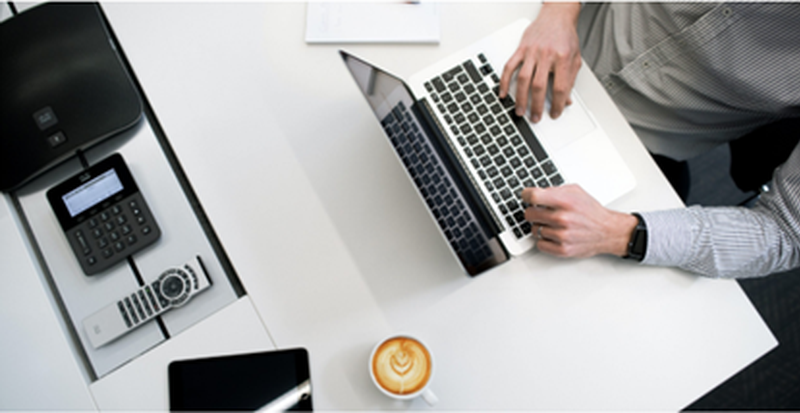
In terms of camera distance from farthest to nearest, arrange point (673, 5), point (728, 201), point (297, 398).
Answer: point (728, 201), point (673, 5), point (297, 398)

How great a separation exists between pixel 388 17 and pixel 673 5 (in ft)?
1.70

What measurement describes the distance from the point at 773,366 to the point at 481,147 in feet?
4.15

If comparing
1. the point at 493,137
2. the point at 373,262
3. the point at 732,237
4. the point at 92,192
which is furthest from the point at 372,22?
the point at 732,237

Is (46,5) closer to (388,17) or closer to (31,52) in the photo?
(31,52)

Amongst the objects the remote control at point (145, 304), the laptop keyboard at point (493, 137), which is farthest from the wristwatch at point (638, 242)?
the remote control at point (145, 304)

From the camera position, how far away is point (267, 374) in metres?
0.72

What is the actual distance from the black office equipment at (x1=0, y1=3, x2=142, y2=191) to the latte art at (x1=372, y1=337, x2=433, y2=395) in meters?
0.61

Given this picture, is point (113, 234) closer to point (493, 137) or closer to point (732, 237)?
point (493, 137)

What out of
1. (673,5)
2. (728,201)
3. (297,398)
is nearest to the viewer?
(297,398)

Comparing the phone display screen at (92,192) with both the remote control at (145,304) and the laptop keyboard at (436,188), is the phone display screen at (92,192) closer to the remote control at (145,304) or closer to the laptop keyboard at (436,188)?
A: the remote control at (145,304)

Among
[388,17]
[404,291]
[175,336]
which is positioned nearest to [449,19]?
[388,17]

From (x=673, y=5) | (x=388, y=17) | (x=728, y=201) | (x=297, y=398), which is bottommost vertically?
(x=728, y=201)

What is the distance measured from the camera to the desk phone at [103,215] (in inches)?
31.0

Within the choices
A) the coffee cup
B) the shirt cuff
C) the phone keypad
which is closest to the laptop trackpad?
the shirt cuff
